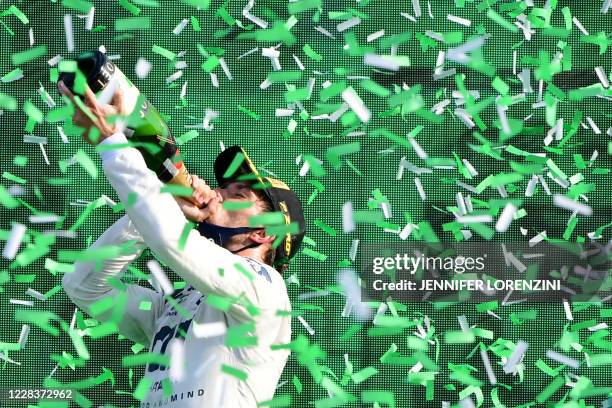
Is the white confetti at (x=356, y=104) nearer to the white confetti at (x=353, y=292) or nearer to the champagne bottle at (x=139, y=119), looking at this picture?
the white confetti at (x=353, y=292)

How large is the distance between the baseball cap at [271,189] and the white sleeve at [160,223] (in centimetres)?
48

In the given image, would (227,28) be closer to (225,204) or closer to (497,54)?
(497,54)

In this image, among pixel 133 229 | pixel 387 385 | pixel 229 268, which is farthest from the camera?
pixel 387 385

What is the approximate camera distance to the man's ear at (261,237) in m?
3.30

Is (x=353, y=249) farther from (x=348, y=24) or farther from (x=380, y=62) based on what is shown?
(x=348, y=24)

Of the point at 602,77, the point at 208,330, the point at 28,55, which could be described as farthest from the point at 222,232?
the point at 602,77

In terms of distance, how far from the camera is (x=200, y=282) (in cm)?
284

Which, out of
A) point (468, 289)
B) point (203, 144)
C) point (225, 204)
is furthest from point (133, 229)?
point (468, 289)

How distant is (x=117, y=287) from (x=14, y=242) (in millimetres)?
1658

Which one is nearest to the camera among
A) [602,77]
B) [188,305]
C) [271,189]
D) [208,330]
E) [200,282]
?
[200,282]

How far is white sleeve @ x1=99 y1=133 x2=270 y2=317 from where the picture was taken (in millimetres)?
2699

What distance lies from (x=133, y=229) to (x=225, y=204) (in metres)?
0.28

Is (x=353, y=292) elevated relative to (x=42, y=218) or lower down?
lower down

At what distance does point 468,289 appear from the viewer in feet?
15.6
